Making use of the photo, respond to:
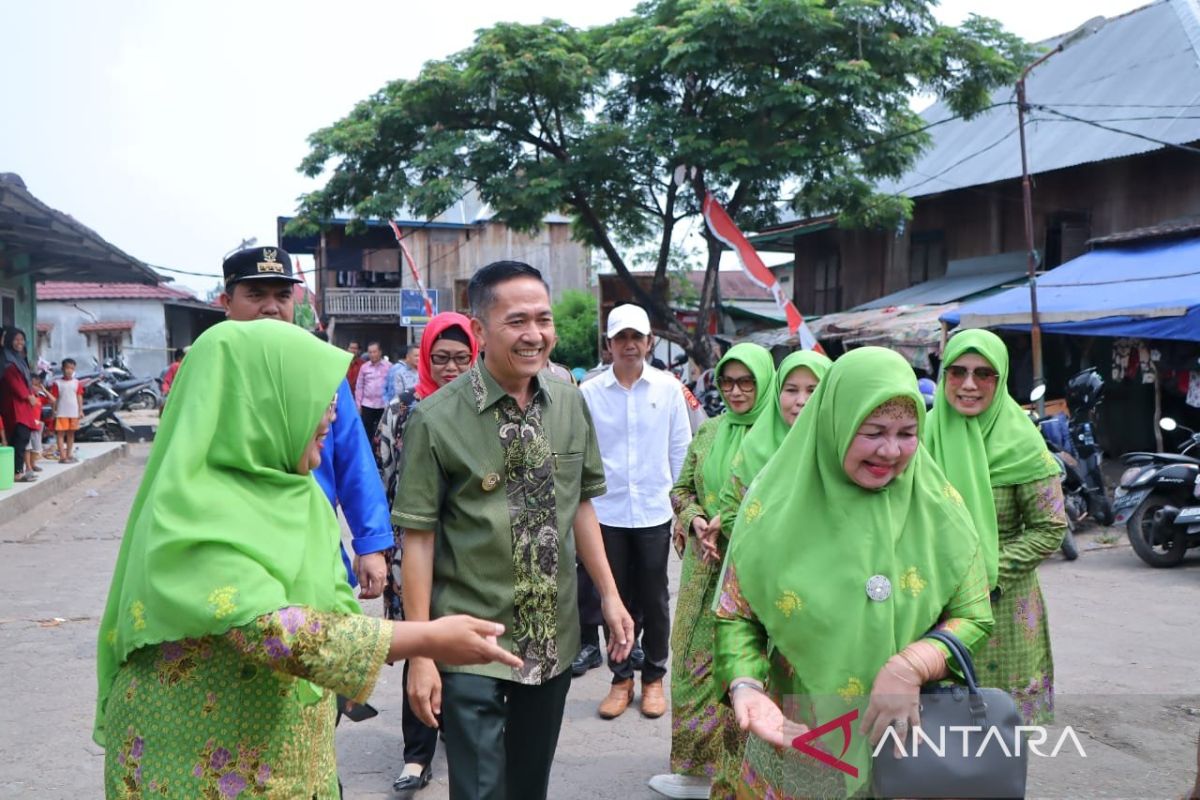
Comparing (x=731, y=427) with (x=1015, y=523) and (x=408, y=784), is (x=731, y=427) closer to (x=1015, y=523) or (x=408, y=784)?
(x=1015, y=523)

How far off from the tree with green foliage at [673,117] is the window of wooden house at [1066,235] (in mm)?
Result: 2259

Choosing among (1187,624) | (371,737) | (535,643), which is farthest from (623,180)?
(535,643)

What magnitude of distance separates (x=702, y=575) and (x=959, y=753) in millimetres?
1835

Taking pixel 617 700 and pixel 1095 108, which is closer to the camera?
pixel 617 700

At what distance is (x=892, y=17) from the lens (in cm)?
1439

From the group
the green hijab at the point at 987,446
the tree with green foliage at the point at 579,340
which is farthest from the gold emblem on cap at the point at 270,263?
the tree with green foliage at the point at 579,340

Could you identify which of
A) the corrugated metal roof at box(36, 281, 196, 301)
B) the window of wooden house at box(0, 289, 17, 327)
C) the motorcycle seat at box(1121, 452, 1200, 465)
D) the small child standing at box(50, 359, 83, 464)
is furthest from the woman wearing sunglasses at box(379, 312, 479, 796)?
the corrugated metal roof at box(36, 281, 196, 301)

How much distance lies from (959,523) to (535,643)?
3.65 feet

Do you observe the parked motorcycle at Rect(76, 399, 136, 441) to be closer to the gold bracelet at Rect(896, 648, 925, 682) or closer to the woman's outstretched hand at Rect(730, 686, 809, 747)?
the woman's outstretched hand at Rect(730, 686, 809, 747)

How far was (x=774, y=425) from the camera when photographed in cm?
363

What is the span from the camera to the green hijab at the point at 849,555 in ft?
6.91

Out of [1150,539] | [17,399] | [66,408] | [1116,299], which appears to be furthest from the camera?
[66,408]

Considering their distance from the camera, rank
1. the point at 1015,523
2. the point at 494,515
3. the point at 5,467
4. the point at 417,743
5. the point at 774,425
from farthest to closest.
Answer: the point at 5,467 → the point at 417,743 → the point at 774,425 → the point at 1015,523 → the point at 494,515

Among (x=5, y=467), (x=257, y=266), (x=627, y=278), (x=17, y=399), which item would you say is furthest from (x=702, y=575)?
(x=627, y=278)
